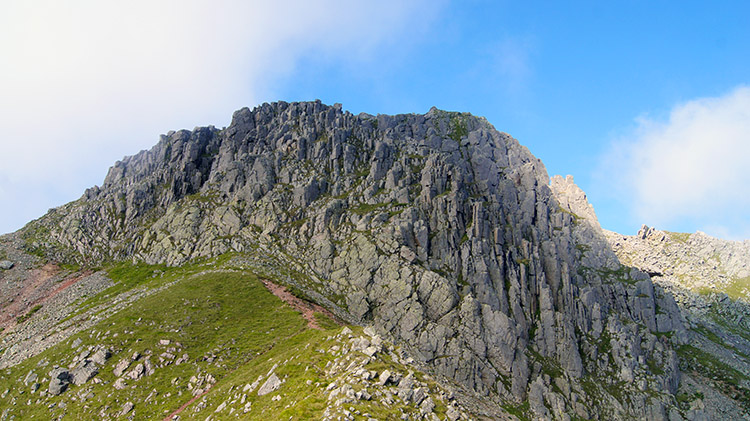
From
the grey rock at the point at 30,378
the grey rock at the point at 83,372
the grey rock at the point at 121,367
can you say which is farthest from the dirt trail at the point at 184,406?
the grey rock at the point at 30,378

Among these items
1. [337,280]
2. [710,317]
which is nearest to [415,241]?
[337,280]

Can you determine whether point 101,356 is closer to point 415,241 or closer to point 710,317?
point 415,241

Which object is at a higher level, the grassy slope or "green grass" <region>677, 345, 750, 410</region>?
the grassy slope

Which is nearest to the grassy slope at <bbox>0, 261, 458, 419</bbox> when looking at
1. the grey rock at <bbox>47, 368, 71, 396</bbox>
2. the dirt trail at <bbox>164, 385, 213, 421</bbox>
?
the dirt trail at <bbox>164, 385, 213, 421</bbox>

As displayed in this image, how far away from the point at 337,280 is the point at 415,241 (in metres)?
26.6

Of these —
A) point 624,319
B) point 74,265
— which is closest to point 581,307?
point 624,319

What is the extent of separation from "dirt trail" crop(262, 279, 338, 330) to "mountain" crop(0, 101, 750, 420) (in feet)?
3.28

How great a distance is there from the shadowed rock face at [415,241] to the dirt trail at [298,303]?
27.8ft

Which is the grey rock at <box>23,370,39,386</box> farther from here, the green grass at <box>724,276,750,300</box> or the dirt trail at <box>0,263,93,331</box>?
the green grass at <box>724,276,750,300</box>

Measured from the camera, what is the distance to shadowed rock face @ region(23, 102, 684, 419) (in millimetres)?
102062

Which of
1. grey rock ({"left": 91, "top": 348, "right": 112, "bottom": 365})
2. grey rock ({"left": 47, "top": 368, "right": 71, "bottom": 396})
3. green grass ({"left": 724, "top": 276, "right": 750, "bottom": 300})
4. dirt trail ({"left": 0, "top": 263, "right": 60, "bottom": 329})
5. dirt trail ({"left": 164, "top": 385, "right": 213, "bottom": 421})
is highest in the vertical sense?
dirt trail ({"left": 0, "top": 263, "right": 60, "bottom": 329})

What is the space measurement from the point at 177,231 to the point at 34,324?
149 ft

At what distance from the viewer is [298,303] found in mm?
92125

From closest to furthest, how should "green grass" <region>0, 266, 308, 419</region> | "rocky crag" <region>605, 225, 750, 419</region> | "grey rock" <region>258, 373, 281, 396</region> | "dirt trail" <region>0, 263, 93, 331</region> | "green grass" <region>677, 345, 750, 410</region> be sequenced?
"grey rock" <region>258, 373, 281, 396</region> → "green grass" <region>0, 266, 308, 419</region> → "dirt trail" <region>0, 263, 93, 331</region> → "rocky crag" <region>605, 225, 750, 419</region> → "green grass" <region>677, 345, 750, 410</region>
